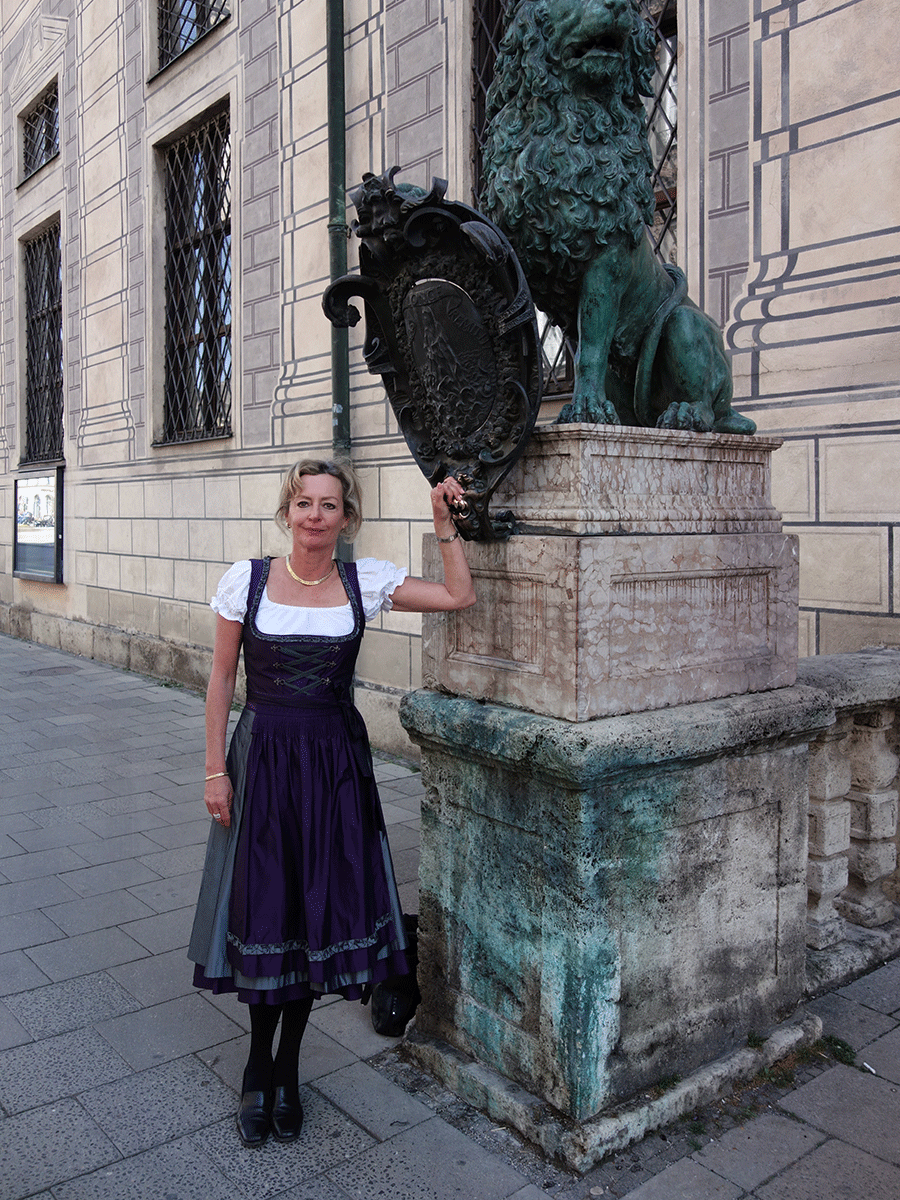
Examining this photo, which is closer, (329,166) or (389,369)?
(389,369)

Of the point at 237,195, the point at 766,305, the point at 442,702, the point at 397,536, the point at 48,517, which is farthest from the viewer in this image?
the point at 48,517

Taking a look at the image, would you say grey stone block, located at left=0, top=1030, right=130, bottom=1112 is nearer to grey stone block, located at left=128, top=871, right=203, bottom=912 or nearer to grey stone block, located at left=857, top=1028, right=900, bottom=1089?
grey stone block, located at left=128, top=871, right=203, bottom=912

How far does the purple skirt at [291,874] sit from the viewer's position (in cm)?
247

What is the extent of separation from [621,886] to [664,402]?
1375 millimetres

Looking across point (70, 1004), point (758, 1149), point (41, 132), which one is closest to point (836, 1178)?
point (758, 1149)

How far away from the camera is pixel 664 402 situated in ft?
9.53

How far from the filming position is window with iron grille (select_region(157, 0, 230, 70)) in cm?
877

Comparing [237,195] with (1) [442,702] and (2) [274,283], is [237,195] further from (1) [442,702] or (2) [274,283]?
(1) [442,702]

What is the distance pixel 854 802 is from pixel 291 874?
2.14 metres

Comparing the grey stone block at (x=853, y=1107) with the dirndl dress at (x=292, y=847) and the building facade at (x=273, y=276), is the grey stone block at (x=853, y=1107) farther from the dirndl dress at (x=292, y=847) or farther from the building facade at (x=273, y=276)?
the building facade at (x=273, y=276)

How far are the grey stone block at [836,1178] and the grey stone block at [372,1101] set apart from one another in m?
0.87

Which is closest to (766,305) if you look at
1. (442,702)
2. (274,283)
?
(442,702)

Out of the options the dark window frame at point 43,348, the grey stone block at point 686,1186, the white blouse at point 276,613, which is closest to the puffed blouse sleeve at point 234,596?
the white blouse at point 276,613

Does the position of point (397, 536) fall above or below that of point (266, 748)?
above
